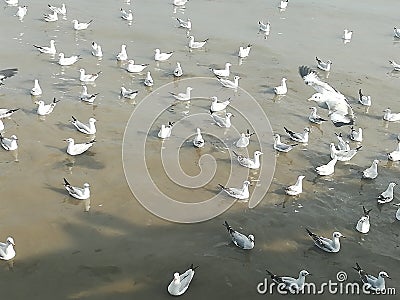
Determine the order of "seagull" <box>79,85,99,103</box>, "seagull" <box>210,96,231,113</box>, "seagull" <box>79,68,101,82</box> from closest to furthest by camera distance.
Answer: "seagull" <box>79,85,99,103</box>, "seagull" <box>210,96,231,113</box>, "seagull" <box>79,68,101,82</box>

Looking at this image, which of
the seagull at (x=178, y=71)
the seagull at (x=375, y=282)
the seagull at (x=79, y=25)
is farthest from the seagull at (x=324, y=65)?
the seagull at (x=375, y=282)

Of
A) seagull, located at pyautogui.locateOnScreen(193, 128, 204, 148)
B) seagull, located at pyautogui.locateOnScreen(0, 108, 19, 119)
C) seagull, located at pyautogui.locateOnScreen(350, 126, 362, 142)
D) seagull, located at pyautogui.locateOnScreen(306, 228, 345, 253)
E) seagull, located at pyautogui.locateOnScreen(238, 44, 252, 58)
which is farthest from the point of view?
seagull, located at pyautogui.locateOnScreen(238, 44, 252, 58)

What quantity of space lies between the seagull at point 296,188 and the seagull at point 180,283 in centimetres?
388

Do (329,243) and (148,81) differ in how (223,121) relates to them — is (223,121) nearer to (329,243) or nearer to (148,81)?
(148,81)

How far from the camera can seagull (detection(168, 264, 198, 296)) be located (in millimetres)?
9469

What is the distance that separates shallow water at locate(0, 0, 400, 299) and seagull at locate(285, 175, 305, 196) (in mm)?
166

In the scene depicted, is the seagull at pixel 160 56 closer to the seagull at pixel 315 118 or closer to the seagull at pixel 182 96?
the seagull at pixel 182 96

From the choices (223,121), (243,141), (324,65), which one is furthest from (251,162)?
(324,65)

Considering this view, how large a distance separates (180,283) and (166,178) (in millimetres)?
3856

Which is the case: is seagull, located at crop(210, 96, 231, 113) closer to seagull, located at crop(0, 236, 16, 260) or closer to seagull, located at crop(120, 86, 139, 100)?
seagull, located at crop(120, 86, 139, 100)

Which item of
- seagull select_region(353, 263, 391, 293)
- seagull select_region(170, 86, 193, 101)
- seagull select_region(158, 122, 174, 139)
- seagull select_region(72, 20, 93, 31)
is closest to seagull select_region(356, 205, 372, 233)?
seagull select_region(353, 263, 391, 293)

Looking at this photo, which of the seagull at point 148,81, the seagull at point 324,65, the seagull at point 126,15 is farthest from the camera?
the seagull at point 126,15

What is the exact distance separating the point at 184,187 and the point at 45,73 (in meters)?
7.98

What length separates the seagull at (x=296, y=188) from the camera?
1267 cm
